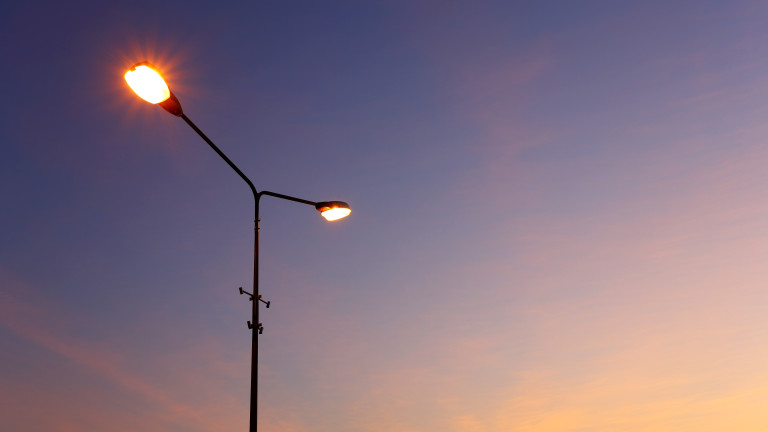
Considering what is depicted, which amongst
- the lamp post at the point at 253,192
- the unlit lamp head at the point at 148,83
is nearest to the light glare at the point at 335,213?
the lamp post at the point at 253,192

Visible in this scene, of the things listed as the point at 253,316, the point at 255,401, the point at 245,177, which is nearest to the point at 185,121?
the point at 245,177

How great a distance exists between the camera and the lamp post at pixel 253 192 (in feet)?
37.3

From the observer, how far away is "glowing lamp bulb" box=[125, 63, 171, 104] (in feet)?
37.1

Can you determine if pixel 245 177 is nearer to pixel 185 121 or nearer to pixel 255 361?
pixel 185 121

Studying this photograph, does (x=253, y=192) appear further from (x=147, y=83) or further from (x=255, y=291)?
(x=147, y=83)

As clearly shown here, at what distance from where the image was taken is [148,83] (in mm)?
11469

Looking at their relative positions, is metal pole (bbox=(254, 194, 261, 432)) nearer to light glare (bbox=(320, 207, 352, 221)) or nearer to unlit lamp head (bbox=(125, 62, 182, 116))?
light glare (bbox=(320, 207, 352, 221))

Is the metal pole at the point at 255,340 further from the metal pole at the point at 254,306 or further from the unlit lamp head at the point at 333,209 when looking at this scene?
the unlit lamp head at the point at 333,209

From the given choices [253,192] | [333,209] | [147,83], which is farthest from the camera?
[333,209]

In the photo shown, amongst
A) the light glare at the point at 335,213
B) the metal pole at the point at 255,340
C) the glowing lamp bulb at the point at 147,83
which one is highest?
the glowing lamp bulb at the point at 147,83

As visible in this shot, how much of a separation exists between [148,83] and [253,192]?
14.0 feet

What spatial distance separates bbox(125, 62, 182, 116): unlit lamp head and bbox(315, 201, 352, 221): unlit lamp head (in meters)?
4.81

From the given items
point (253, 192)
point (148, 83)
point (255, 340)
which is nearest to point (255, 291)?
point (255, 340)

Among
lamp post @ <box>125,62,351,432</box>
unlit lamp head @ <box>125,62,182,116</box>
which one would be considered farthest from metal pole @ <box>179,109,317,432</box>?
unlit lamp head @ <box>125,62,182,116</box>
